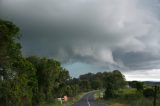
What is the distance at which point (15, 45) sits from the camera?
36.0 m

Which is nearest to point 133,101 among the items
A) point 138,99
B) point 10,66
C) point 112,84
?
point 138,99

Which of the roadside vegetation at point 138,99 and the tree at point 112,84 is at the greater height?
the tree at point 112,84

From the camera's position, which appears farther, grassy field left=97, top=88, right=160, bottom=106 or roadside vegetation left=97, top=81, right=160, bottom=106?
roadside vegetation left=97, top=81, right=160, bottom=106

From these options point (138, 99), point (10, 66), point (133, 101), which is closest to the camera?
point (10, 66)

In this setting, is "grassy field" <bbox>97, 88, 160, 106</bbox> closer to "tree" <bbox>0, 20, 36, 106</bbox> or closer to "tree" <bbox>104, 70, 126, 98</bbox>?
"tree" <bbox>104, 70, 126, 98</bbox>

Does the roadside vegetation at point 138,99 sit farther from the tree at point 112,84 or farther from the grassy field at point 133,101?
the tree at point 112,84

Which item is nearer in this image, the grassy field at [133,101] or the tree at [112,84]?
the grassy field at [133,101]

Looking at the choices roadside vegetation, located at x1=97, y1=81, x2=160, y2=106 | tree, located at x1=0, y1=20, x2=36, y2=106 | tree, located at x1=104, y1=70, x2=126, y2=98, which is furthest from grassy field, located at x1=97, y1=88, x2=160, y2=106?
tree, located at x1=0, y1=20, x2=36, y2=106

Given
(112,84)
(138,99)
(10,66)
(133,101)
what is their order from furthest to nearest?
(112,84), (133,101), (138,99), (10,66)

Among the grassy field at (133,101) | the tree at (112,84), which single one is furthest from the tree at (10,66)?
the tree at (112,84)

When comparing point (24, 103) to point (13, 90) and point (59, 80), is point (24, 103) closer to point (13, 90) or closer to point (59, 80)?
point (13, 90)

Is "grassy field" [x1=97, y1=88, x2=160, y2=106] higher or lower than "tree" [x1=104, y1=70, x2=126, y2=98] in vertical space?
lower

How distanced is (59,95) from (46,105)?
2197 centimetres

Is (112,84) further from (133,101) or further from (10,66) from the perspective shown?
(10,66)
